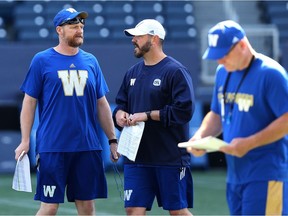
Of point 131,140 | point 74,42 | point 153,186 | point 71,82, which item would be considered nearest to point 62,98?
point 71,82

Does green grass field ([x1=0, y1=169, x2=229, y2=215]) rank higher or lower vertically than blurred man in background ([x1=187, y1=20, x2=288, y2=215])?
lower

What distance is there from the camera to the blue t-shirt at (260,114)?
551 centimetres

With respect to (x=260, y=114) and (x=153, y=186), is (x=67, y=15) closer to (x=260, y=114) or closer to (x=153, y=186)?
(x=153, y=186)

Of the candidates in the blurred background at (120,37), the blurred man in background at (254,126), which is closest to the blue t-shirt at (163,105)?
the blurred man in background at (254,126)

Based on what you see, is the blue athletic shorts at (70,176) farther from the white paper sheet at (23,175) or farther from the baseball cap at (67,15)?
the baseball cap at (67,15)

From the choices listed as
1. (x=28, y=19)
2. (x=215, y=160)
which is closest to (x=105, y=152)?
(x=215, y=160)

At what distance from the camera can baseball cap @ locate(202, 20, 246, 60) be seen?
5496mm

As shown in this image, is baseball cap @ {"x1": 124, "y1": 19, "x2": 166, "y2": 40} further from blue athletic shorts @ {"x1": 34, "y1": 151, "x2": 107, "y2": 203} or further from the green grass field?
the green grass field

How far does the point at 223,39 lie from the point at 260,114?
504 mm

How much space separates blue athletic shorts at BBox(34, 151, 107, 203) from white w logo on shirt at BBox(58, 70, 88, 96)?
504 mm

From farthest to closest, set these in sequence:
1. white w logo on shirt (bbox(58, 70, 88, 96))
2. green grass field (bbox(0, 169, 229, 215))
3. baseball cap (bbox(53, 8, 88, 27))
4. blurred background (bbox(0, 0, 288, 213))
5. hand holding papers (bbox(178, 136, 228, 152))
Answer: blurred background (bbox(0, 0, 288, 213)) → green grass field (bbox(0, 169, 229, 215)) → baseball cap (bbox(53, 8, 88, 27)) → white w logo on shirt (bbox(58, 70, 88, 96)) → hand holding papers (bbox(178, 136, 228, 152))

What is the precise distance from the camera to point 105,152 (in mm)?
14820

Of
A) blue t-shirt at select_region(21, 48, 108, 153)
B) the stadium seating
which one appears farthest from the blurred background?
blue t-shirt at select_region(21, 48, 108, 153)

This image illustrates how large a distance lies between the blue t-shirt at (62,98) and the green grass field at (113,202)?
2914 mm
